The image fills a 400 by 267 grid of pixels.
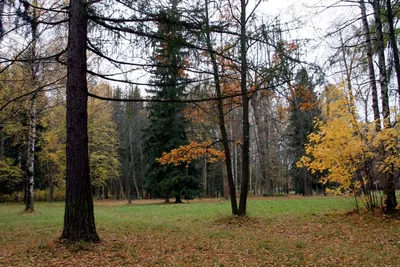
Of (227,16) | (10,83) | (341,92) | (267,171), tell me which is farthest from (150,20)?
(267,171)

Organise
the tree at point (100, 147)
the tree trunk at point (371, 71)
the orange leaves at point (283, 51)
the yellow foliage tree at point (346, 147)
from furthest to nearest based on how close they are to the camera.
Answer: the tree at point (100, 147) → the tree trunk at point (371, 71) → the yellow foliage tree at point (346, 147) → the orange leaves at point (283, 51)

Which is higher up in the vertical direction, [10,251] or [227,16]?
[227,16]

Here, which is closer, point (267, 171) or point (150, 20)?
point (150, 20)

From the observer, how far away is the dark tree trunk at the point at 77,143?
5758mm

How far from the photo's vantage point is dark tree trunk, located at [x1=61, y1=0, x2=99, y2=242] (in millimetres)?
5758

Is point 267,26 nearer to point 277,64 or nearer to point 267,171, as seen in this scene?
point 277,64

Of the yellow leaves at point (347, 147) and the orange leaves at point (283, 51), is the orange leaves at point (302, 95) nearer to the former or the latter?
the yellow leaves at point (347, 147)

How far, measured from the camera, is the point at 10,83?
11000mm

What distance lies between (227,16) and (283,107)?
11.1 ft

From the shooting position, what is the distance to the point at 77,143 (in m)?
5.87

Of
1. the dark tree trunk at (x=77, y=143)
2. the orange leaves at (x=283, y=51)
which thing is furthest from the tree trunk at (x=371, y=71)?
the dark tree trunk at (x=77, y=143)

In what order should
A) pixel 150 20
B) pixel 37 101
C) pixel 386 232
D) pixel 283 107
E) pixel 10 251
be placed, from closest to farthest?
pixel 10 251 < pixel 150 20 < pixel 386 232 < pixel 283 107 < pixel 37 101

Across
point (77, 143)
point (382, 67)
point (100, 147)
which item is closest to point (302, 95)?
point (382, 67)

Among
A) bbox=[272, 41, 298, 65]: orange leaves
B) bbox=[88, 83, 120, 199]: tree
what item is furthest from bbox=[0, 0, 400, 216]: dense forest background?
bbox=[88, 83, 120, 199]: tree
